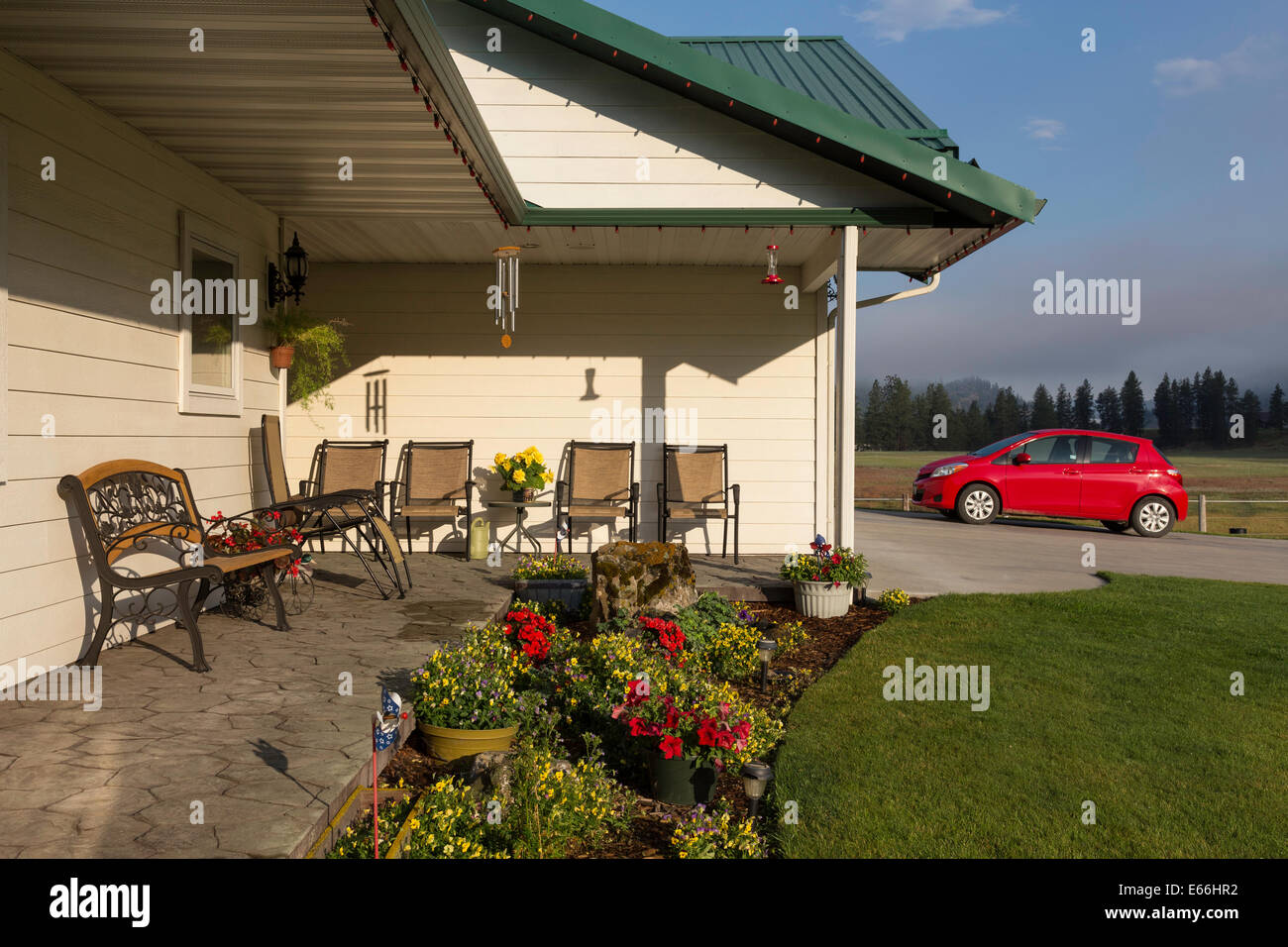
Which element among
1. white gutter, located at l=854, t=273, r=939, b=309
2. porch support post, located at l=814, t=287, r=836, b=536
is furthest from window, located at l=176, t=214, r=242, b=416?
white gutter, located at l=854, t=273, r=939, b=309

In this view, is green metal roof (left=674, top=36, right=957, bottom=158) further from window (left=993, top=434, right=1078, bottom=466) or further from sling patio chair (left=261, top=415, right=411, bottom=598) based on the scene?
window (left=993, top=434, right=1078, bottom=466)

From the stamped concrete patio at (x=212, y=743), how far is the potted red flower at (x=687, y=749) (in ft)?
3.16

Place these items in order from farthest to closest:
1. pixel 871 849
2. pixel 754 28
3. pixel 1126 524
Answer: pixel 1126 524
pixel 754 28
pixel 871 849

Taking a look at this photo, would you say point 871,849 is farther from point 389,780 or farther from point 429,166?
point 429,166

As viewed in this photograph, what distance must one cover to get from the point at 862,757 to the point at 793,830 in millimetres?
694

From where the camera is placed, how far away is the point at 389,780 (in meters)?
2.91

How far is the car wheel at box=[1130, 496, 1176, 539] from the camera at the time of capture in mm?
11172

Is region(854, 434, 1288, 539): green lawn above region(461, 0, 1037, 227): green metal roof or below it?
below

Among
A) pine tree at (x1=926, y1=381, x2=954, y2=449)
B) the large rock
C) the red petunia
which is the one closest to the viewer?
the red petunia

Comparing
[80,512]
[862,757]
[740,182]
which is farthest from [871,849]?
[740,182]

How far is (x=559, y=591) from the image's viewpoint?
561 centimetres

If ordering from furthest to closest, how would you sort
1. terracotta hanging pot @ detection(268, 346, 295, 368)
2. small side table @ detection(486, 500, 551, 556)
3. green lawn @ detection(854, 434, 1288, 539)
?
green lawn @ detection(854, 434, 1288, 539), small side table @ detection(486, 500, 551, 556), terracotta hanging pot @ detection(268, 346, 295, 368)

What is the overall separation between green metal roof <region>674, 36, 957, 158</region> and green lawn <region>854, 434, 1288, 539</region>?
32.1 feet

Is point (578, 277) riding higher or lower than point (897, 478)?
higher
